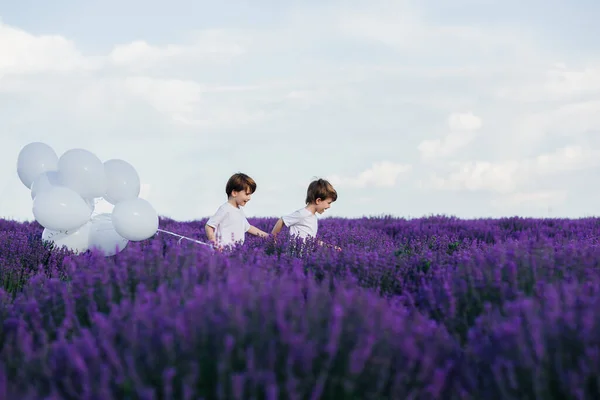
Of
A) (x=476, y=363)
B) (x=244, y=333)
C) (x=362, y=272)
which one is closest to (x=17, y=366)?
(x=244, y=333)

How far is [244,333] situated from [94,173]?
423cm

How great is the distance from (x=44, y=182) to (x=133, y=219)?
1036 mm

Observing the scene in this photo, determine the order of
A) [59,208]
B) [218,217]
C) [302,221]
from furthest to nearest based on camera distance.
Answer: [302,221]
[218,217]
[59,208]

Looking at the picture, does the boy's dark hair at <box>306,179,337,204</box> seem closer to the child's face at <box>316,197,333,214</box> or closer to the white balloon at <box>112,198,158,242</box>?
the child's face at <box>316,197,333,214</box>

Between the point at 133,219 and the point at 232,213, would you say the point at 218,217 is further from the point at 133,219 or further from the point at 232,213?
the point at 133,219

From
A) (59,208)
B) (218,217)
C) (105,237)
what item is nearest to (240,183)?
(218,217)

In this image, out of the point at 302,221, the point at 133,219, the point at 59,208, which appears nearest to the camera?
the point at 59,208

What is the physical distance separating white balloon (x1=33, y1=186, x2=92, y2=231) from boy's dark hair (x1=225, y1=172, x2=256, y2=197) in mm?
1458

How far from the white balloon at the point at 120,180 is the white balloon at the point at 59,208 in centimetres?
49

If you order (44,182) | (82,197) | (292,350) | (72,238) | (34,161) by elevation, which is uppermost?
(34,161)

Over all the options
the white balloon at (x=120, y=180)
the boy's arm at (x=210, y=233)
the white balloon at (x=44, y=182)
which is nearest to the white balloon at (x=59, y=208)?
the white balloon at (x=44, y=182)

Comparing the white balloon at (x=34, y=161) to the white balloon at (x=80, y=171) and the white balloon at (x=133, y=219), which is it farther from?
the white balloon at (x=133, y=219)

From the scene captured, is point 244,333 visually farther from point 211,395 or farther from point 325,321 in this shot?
point 325,321

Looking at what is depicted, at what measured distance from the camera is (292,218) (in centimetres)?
675
